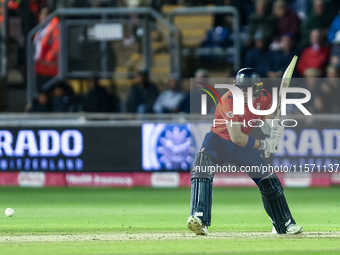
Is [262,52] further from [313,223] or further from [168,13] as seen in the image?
[313,223]

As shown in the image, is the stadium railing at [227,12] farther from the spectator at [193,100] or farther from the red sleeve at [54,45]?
the red sleeve at [54,45]

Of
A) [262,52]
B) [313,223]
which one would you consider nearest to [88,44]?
[262,52]

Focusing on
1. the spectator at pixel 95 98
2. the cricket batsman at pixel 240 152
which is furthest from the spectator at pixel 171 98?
the cricket batsman at pixel 240 152

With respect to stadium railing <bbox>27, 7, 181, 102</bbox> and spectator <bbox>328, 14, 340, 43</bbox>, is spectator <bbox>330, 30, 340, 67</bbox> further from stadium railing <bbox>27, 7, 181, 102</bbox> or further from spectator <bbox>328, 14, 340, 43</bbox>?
stadium railing <bbox>27, 7, 181, 102</bbox>

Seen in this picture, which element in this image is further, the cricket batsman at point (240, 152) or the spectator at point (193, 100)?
the spectator at point (193, 100)

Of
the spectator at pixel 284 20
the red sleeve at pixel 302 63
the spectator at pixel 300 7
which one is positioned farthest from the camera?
the spectator at pixel 300 7

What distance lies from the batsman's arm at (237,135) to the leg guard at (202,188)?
0.38 meters

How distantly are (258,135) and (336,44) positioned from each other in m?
7.57

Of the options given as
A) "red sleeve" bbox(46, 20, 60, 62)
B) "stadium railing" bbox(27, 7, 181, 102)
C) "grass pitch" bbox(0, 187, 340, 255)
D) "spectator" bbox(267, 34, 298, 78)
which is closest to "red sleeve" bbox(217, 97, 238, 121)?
"grass pitch" bbox(0, 187, 340, 255)

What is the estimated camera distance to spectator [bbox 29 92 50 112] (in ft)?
51.1

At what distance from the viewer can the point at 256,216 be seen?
10516 millimetres

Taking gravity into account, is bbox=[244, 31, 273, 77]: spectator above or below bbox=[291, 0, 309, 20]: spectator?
below

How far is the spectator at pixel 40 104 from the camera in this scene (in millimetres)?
15578

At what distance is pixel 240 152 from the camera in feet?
26.0
